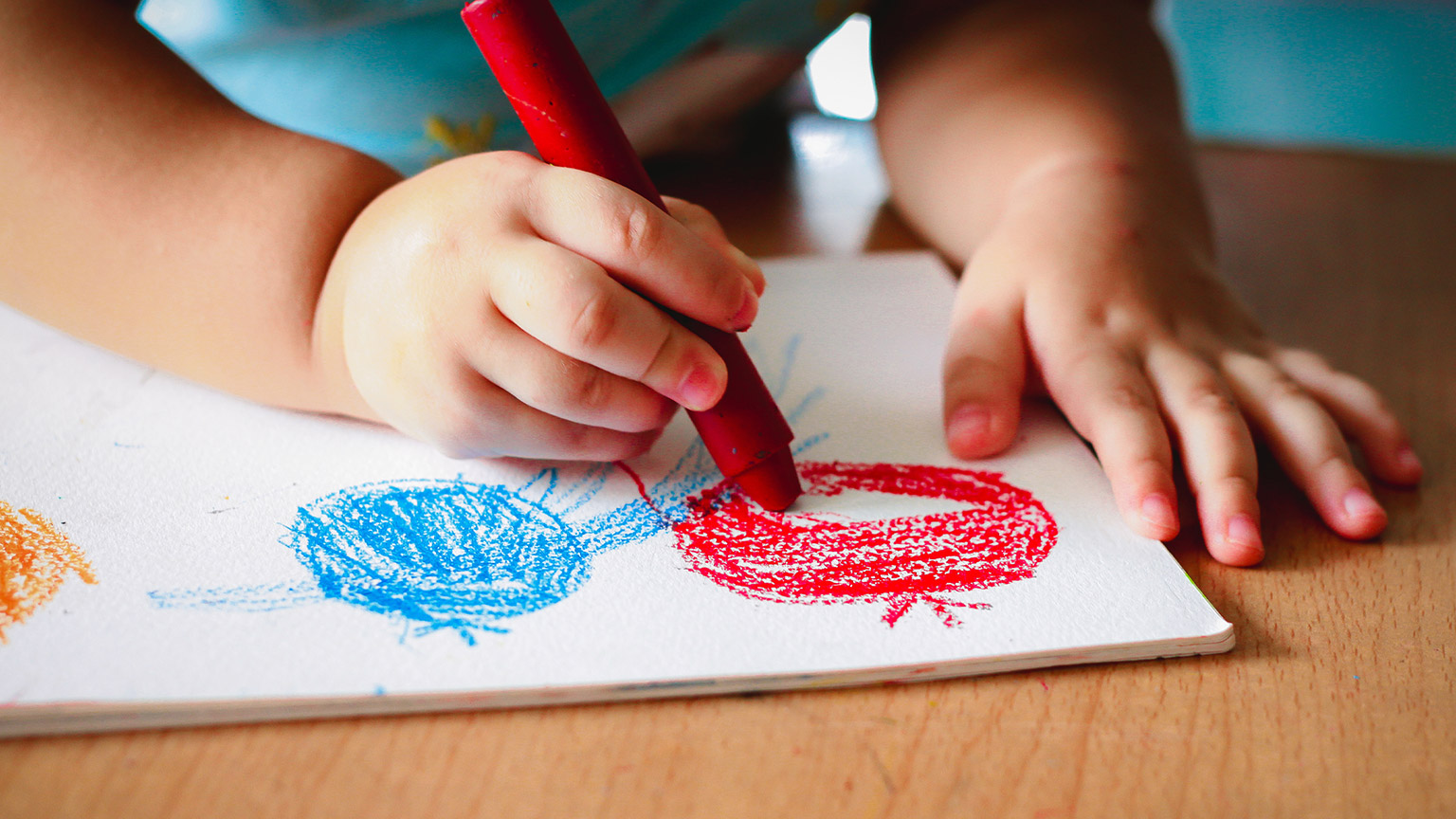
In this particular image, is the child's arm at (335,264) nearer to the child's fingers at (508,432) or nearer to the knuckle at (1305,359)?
the child's fingers at (508,432)

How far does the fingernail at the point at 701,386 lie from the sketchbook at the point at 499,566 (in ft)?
0.13

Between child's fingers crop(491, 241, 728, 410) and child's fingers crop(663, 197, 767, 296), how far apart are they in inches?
1.3

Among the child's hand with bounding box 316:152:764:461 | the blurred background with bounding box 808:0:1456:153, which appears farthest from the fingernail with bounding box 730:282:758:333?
the blurred background with bounding box 808:0:1456:153

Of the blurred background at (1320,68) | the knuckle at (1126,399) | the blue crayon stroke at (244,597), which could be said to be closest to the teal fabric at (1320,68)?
the blurred background at (1320,68)

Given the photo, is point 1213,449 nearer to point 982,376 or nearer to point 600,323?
point 982,376

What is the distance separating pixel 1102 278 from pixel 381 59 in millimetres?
402

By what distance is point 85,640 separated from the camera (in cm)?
24

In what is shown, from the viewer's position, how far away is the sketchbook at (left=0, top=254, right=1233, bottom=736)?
9.3 inches

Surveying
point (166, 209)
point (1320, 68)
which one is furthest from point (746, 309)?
point (1320, 68)

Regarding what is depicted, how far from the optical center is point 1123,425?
34 cm

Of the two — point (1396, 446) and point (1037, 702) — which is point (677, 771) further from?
point (1396, 446)

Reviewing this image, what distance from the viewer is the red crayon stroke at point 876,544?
27cm

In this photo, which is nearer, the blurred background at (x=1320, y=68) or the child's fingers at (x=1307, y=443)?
the child's fingers at (x=1307, y=443)

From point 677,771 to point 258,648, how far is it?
0.35ft
